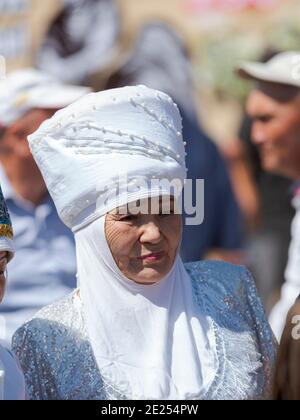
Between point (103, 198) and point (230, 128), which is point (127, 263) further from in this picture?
point (230, 128)

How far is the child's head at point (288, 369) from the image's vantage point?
3.45 meters

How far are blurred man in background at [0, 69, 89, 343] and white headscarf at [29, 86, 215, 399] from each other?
2.14 m

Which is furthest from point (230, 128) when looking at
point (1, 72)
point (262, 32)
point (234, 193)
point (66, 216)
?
point (66, 216)

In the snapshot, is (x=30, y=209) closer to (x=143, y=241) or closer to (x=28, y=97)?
(x=28, y=97)

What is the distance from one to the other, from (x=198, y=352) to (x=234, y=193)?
11.6ft

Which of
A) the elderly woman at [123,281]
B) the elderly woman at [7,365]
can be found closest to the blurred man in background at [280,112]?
the elderly woman at [123,281]

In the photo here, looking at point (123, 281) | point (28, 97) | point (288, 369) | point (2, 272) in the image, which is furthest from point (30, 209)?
point (288, 369)

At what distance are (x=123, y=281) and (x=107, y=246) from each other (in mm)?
128

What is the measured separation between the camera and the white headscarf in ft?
14.7

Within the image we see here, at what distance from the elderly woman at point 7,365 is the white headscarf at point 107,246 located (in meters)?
0.28

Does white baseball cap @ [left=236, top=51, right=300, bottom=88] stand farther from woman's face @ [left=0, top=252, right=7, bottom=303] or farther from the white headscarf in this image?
woman's face @ [left=0, top=252, right=7, bottom=303]

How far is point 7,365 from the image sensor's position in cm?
429

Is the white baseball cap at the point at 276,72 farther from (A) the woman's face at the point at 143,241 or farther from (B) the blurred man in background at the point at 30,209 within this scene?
(A) the woman's face at the point at 143,241

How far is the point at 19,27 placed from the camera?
33.1ft
